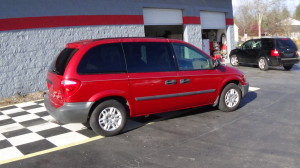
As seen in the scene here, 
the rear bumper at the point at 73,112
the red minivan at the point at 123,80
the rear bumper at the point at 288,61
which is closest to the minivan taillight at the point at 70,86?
the red minivan at the point at 123,80

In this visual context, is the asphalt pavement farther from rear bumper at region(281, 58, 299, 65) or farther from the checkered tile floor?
rear bumper at region(281, 58, 299, 65)

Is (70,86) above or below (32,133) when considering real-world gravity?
above

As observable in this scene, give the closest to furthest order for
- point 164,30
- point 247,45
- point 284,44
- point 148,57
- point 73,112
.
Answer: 1. point 73,112
2. point 148,57
3. point 284,44
4. point 247,45
5. point 164,30

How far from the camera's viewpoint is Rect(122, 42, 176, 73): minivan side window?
5.23 m

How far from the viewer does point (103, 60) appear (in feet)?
16.3

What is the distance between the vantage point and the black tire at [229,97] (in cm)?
638

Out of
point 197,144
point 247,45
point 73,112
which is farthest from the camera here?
point 247,45

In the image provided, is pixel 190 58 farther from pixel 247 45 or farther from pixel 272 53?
pixel 247 45

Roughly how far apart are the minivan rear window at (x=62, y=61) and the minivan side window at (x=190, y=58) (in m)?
2.05

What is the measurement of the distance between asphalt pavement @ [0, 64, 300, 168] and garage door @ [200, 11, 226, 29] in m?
9.61

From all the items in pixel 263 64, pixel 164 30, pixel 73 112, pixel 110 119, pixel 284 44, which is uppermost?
pixel 164 30

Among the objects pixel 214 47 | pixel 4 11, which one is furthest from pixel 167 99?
pixel 214 47

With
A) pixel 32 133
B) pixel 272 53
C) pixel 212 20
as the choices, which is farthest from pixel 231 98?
pixel 212 20

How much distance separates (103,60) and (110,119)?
1060 millimetres
